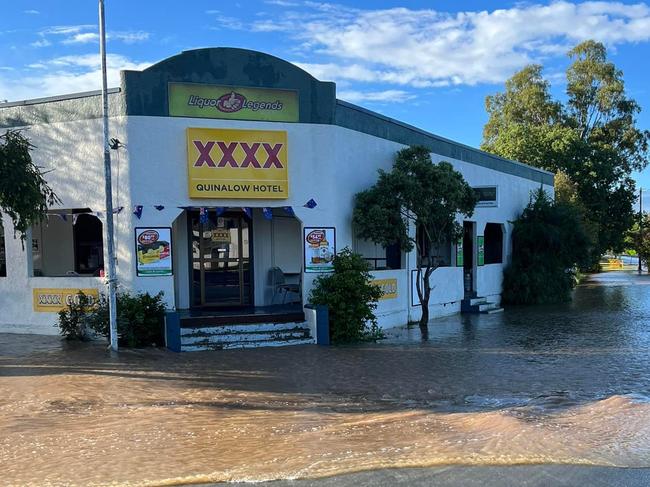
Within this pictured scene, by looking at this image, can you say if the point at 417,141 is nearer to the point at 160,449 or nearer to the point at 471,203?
the point at 471,203

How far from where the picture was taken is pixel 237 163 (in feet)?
40.8

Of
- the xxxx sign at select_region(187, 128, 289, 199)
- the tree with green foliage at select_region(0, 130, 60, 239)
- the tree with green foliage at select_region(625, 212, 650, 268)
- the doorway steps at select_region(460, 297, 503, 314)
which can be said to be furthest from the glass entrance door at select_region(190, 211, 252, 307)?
the tree with green foliage at select_region(625, 212, 650, 268)

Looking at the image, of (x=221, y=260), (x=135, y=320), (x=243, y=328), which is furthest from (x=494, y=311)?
(x=135, y=320)

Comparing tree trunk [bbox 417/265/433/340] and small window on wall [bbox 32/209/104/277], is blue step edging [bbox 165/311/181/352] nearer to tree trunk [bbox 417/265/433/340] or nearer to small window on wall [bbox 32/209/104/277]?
small window on wall [bbox 32/209/104/277]

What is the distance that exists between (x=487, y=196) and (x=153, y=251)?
392 inches

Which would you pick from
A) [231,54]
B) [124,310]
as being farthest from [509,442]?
[231,54]

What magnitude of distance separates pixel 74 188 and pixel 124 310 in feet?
10.2

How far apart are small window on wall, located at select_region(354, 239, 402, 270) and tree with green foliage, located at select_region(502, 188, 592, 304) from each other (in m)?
7.26

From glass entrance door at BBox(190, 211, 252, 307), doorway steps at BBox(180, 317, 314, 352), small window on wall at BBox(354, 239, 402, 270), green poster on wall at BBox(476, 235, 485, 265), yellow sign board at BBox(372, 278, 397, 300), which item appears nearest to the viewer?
doorway steps at BBox(180, 317, 314, 352)

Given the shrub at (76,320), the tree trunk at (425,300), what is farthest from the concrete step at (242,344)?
the tree trunk at (425,300)

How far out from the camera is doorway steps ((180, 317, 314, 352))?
11.5 metres

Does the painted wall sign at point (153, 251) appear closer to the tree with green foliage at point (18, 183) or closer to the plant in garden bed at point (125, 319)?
the plant in garden bed at point (125, 319)

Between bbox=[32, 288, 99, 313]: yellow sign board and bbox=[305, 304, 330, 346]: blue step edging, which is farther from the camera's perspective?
bbox=[32, 288, 99, 313]: yellow sign board

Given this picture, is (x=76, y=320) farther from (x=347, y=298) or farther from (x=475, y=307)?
(x=475, y=307)
